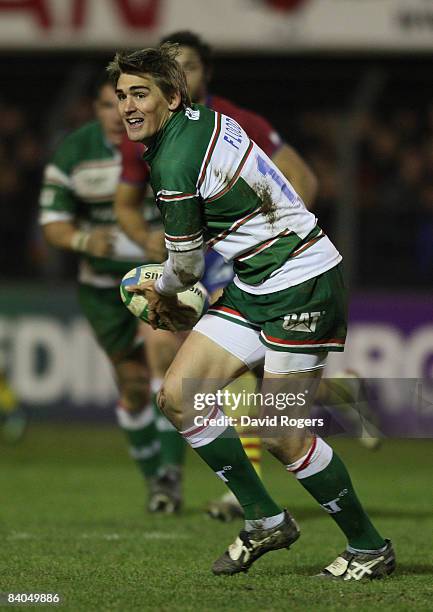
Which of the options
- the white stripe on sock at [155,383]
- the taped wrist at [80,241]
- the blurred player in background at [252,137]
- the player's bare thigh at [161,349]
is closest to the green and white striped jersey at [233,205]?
the blurred player in background at [252,137]

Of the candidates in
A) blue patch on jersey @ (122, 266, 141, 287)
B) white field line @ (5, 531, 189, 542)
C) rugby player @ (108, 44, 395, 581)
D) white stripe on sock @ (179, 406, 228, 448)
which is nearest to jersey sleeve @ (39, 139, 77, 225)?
white field line @ (5, 531, 189, 542)

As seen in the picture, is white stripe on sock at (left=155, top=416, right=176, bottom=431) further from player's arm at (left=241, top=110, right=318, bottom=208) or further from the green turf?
player's arm at (left=241, top=110, right=318, bottom=208)

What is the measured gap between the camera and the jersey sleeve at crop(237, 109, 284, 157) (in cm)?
671

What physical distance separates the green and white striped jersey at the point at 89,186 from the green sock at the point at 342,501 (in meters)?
3.23

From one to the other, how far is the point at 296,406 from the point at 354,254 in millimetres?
7796

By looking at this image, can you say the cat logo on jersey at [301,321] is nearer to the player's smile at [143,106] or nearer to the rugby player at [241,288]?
the rugby player at [241,288]

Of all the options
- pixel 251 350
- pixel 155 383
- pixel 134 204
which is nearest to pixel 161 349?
pixel 155 383

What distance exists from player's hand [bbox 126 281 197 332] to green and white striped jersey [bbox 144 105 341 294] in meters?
0.29

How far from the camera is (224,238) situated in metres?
4.99

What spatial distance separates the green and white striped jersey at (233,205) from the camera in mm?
4750

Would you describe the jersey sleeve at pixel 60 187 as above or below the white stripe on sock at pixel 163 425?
above

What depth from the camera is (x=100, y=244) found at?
7.85 meters

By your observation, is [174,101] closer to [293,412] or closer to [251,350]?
[251,350]

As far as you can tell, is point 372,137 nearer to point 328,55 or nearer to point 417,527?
point 328,55
